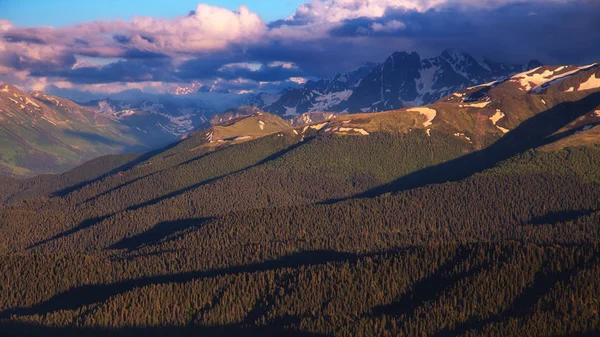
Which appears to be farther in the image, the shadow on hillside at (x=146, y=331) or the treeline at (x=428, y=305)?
the shadow on hillside at (x=146, y=331)

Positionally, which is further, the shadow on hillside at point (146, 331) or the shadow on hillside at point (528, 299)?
the shadow on hillside at point (146, 331)

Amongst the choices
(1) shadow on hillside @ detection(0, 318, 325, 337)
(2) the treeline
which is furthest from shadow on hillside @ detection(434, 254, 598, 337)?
(1) shadow on hillside @ detection(0, 318, 325, 337)

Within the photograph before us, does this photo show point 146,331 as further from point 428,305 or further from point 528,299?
point 528,299

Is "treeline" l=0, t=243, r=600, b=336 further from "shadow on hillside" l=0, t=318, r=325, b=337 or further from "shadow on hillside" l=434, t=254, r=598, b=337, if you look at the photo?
"shadow on hillside" l=0, t=318, r=325, b=337

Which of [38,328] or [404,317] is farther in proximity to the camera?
[38,328]

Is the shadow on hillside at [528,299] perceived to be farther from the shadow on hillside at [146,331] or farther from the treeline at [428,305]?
the shadow on hillside at [146,331]

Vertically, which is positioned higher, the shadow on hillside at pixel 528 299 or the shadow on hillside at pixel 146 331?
the shadow on hillside at pixel 528 299

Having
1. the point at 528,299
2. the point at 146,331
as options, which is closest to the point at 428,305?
the point at 528,299

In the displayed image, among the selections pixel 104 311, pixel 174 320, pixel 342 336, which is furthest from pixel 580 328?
pixel 104 311

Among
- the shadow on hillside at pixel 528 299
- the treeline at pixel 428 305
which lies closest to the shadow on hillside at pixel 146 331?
the treeline at pixel 428 305

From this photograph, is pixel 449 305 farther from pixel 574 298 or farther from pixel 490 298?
pixel 574 298

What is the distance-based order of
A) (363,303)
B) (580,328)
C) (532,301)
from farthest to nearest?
(363,303)
(532,301)
(580,328)
